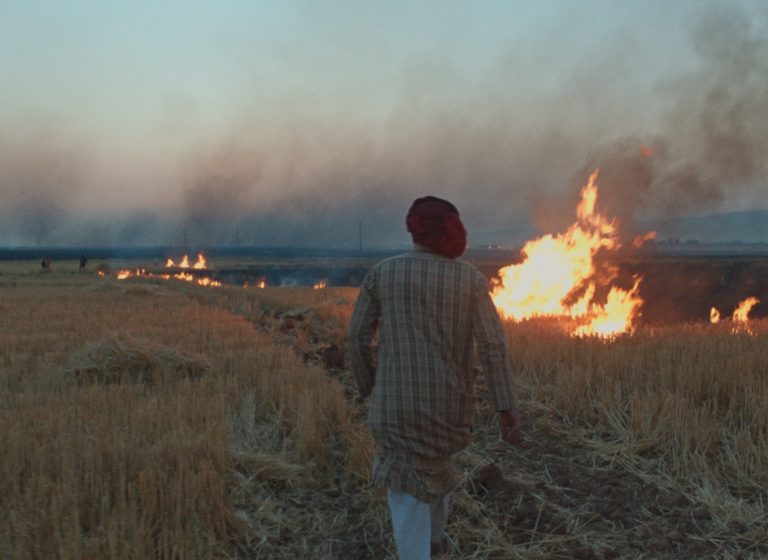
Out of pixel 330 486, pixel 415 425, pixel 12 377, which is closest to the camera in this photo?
pixel 415 425

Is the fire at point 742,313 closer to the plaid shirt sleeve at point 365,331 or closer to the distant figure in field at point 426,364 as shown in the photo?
the distant figure in field at point 426,364

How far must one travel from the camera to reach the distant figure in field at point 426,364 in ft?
9.92

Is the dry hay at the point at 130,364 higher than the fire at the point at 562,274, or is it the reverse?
the fire at the point at 562,274

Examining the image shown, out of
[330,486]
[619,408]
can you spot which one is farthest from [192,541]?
[619,408]

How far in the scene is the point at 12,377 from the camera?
24.8ft

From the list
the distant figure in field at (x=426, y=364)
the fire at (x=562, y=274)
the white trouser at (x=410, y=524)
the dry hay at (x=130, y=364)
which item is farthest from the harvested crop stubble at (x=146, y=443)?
the fire at (x=562, y=274)

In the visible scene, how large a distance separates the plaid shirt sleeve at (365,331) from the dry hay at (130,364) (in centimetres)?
471

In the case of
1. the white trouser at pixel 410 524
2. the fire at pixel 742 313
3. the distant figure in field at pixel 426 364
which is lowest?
the white trouser at pixel 410 524

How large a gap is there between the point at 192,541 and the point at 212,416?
75.9 inches

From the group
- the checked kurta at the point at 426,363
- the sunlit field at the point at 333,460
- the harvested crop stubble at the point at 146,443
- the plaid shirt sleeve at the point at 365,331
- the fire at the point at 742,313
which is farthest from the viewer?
the fire at the point at 742,313

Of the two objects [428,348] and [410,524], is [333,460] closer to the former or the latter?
[410,524]

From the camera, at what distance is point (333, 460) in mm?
5297

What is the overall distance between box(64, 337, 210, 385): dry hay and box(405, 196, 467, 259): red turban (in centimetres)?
518

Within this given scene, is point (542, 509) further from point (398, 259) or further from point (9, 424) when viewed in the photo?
point (9, 424)
